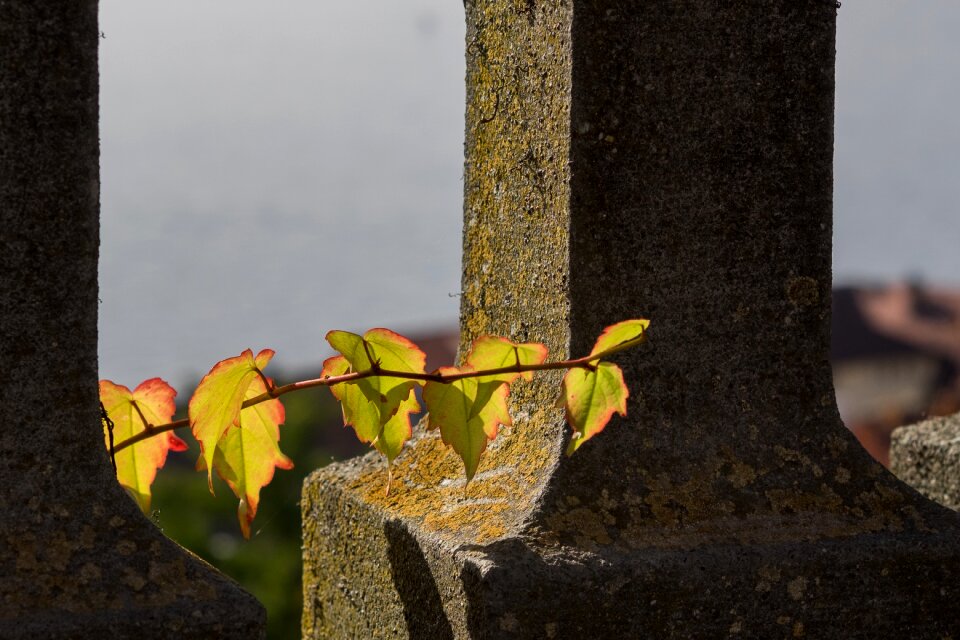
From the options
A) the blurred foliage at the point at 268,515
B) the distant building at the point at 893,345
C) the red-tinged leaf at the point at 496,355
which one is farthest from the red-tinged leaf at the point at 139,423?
the distant building at the point at 893,345

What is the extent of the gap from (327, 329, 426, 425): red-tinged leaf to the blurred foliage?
13.5 meters

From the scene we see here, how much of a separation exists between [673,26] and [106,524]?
107 cm

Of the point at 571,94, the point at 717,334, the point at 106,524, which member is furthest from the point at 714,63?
the point at 106,524

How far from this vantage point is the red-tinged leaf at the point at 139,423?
1.66 metres

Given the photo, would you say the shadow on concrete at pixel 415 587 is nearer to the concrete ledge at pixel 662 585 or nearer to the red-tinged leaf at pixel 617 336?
the concrete ledge at pixel 662 585

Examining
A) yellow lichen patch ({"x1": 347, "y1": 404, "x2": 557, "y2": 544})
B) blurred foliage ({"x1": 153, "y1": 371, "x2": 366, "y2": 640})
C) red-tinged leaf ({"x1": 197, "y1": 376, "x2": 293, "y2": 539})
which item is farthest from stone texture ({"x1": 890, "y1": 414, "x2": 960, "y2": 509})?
blurred foliage ({"x1": 153, "y1": 371, "x2": 366, "y2": 640})

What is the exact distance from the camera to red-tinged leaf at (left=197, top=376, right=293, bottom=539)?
1583 mm

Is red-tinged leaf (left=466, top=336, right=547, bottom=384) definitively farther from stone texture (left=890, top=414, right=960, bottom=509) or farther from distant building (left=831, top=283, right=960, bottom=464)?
distant building (left=831, top=283, right=960, bottom=464)

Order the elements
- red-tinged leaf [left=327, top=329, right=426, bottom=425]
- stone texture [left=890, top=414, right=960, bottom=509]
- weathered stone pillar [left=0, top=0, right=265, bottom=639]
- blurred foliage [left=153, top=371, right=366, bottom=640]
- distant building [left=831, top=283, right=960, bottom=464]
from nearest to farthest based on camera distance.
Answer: weathered stone pillar [left=0, top=0, right=265, bottom=639] < red-tinged leaf [left=327, top=329, right=426, bottom=425] < stone texture [left=890, top=414, right=960, bottom=509] < blurred foliage [left=153, top=371, right=366, bottom=640] < distant building [left=831, top=283, right=960, bottom=464]

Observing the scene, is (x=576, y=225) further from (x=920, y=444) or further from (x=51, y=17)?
(x=920, y=444)

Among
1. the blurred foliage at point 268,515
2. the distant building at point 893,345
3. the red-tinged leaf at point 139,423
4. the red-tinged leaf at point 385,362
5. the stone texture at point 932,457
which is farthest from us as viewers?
the distant building at point 893,345

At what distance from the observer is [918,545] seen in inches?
65.6

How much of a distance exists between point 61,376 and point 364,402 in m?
0.43

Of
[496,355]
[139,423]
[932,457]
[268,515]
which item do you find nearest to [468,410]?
[496,355]
